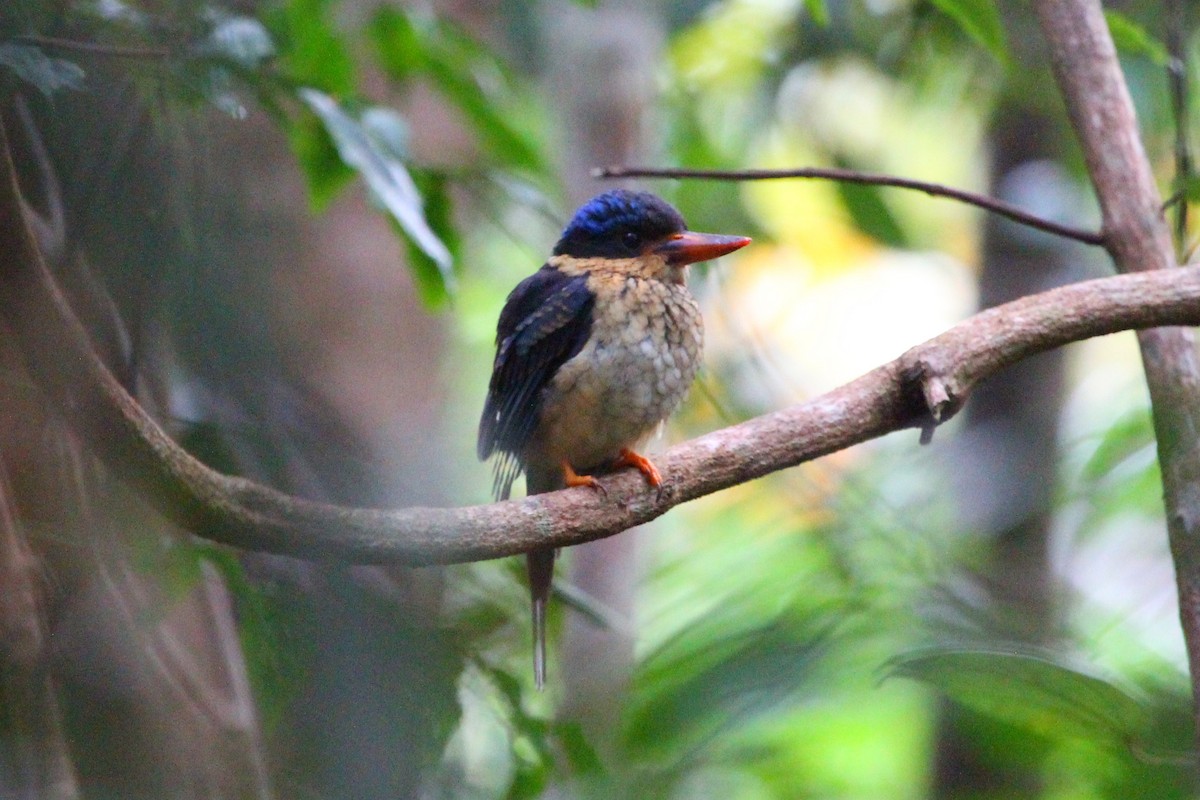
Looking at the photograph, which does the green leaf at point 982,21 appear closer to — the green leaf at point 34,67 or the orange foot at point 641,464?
the orange foot at point 641,464

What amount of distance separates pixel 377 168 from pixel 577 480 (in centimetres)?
76

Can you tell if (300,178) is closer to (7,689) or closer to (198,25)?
(198,25)

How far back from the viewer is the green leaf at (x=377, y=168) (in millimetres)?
2607

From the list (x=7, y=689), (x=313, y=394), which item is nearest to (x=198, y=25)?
(x=313, y=394)

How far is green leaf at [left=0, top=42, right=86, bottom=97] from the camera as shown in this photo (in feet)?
6.45

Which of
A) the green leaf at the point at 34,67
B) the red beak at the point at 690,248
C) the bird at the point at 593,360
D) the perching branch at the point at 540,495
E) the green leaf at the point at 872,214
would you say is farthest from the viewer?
the green leaf at the point at 872,214

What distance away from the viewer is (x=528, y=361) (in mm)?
2938

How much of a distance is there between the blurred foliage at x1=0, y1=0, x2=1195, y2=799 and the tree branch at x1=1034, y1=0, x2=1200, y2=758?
146 millimetres

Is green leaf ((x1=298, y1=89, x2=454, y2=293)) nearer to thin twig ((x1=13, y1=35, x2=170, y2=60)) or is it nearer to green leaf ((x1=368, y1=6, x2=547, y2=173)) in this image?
thin twig ((x1=13, y1=35, x2=170, y2=60))

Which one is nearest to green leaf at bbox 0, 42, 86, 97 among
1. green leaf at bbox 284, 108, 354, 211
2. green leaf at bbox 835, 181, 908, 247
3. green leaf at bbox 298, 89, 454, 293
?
green leaf at bbox 298, 89, 454, 293

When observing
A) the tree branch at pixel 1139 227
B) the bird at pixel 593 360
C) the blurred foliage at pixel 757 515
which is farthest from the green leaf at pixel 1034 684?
the bird at pixel 593 360

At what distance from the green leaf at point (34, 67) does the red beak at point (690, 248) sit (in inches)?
54.8

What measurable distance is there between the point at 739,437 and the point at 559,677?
1.70m

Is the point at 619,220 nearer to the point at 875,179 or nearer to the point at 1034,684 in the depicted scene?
the point at 875,179
